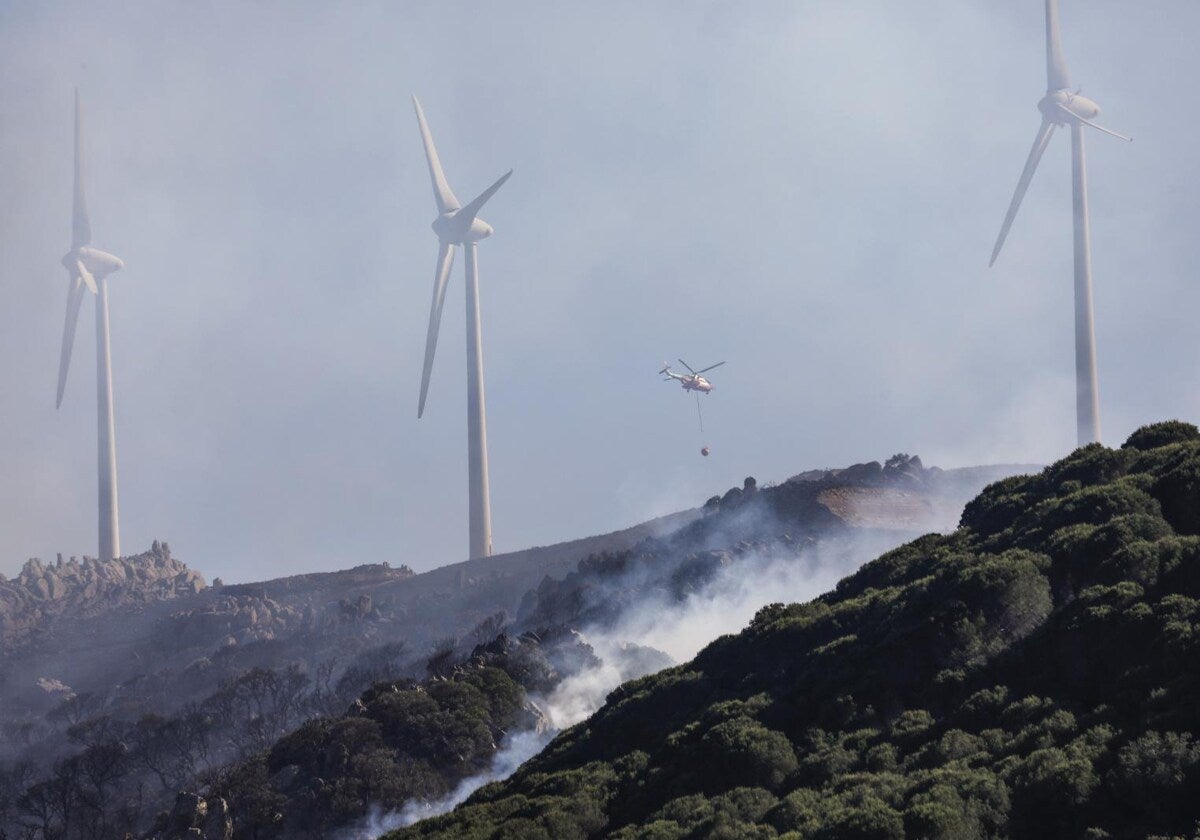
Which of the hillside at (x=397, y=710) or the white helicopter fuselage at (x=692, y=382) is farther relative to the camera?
the white helicopter fuselage at (x=692, y=382)

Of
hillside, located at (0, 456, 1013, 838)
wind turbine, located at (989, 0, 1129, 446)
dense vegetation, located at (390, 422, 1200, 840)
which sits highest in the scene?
wind turbine, located at (989, 0, 1129, 446)

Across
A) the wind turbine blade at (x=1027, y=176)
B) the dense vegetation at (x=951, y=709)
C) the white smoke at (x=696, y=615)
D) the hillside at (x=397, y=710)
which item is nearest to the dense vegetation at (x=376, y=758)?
the hillside at (x=397, y=710)

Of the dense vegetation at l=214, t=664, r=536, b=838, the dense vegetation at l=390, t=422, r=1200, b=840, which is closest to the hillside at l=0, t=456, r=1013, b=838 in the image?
the dense vegetation at l=214, t=664, r=536, b=838

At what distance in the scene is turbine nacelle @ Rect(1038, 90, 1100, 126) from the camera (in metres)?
188

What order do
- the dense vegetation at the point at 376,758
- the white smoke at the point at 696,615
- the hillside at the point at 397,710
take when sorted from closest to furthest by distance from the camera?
1. the dense vegetation at the point at 376,758
2. the hillside at the point at 397,710
3. the white smoke at the point at 696,615

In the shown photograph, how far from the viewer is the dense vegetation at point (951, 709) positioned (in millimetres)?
46219

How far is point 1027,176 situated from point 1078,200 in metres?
9.64

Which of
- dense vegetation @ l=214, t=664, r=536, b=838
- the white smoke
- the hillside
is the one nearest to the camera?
dense vegetation @ l=214, t=664, r=536, b=838

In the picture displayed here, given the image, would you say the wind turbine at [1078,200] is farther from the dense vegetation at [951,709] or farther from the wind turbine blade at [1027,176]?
the dense vegetation at [951,709]

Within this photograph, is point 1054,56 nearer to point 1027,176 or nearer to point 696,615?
point 1027,176

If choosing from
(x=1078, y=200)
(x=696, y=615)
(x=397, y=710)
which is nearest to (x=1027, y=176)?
(x=1078, y=200)

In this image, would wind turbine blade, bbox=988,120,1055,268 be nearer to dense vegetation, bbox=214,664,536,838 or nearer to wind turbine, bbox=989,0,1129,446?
wind turbine, bbox=989,0,1129,446

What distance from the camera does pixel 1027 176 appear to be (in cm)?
17825

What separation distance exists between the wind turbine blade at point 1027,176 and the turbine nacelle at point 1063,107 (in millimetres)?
1432
